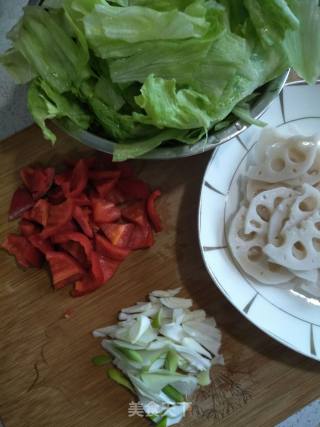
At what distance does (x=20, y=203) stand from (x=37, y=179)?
0.10m

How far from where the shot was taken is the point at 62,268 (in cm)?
154

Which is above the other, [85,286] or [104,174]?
[104,174]

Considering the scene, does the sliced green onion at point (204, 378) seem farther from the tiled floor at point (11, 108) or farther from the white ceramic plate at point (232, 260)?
the tiled floor at point (11, 108)

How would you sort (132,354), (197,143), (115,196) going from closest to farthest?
(197,143) → (132,354) → (115,196)

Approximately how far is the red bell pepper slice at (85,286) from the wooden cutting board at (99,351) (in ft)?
0.08

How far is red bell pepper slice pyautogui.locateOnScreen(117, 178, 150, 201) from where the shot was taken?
5.21ft

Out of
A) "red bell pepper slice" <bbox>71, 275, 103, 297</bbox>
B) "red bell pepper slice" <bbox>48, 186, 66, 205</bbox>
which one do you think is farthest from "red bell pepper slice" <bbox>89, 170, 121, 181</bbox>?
"red bell pepper slice" <bbox>71, 275, 103, 297</bbox>

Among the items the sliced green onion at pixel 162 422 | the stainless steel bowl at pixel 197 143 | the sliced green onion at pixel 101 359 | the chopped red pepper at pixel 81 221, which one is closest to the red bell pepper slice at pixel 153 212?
the chopped red pepper at pixel 81 221

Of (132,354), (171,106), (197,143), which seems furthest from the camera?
(132,354)

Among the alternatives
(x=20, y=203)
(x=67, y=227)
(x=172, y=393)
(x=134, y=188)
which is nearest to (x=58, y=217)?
(x=67, y=227)

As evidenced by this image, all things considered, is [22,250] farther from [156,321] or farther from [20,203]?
[156,321]

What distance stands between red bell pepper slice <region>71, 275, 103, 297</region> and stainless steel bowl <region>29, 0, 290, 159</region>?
0.46 metres

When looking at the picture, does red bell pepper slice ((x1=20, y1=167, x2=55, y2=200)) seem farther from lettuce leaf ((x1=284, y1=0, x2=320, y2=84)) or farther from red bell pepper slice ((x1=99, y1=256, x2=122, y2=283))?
lettuce leaf ((x1=284, y1=0, x2=320, y2=84))

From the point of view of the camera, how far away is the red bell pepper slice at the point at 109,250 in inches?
60.9
